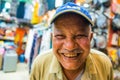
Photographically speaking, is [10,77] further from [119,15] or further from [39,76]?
[39,76]

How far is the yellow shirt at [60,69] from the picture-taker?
3.68 ft

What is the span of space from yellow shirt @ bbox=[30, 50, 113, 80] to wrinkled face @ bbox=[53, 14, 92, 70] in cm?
11

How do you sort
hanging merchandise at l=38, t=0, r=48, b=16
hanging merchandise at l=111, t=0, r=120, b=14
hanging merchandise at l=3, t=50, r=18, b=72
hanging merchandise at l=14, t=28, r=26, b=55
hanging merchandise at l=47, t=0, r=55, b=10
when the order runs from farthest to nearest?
hanging merchandise at l=14, t=28, r=26, b=55
hanging merchandise at l=3, t=50, r=18, b=72
hanging merchandise at l=38, t=0, r=48, b=16
hanging merchandise at l=47, t=0, r=55, b=10
hanging merchandise at l=111, t=0, r=120, b=14

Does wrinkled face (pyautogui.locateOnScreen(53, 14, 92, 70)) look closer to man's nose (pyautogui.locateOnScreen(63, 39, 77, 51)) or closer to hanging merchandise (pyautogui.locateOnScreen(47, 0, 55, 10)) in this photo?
Answer: man's nose (pyautogui.locateOnScreen(63, 39, 77, 51))

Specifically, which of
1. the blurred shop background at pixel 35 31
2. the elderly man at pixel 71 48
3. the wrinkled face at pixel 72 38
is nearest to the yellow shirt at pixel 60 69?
the elderly man at pixel 71 48

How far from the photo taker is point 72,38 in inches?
39.3

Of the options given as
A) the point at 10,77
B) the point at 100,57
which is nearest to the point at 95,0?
the point at 100,57

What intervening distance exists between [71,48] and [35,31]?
2808mm

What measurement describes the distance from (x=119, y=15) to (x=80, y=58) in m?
1.84

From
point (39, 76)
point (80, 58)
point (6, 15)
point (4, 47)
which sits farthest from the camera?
point (6, 15)

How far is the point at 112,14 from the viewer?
8.89ft

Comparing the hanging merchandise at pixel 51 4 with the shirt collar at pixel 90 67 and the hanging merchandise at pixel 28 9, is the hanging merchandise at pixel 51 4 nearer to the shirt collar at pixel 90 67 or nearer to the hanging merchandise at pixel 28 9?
the hanging merchandise at pixel 28 9

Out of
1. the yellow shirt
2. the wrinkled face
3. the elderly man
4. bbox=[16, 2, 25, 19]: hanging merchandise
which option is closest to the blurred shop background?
bbox=[16, 2, 25, 19]: hanging merchandise

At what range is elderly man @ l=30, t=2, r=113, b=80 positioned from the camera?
100 centimetres
